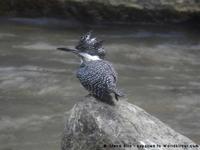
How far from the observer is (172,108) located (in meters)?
6.73

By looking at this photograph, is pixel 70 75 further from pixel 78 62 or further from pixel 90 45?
pixel 90 45

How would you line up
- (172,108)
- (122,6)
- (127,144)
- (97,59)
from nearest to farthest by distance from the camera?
(127,144) < (97,59) < (172,108) < (122,6)

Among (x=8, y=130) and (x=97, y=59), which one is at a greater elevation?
(x=97, y=59)

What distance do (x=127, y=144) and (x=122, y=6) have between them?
19.4 feet

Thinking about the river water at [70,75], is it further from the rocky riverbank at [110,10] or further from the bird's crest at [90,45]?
the bird's crest at [90,45]

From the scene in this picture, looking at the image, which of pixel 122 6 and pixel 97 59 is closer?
pixel 97 59

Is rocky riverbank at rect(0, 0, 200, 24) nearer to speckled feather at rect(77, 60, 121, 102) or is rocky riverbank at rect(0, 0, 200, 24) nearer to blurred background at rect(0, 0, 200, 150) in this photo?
blurred background at rect(0, 0, 200, 150)

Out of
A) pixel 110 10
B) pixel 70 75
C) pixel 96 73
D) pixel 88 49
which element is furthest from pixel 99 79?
pixel 110 10

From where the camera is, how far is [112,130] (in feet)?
13.0

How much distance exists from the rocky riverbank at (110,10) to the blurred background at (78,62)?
0.06 ft

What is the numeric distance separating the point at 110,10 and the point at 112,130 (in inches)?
231

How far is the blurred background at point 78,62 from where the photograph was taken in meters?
6.27

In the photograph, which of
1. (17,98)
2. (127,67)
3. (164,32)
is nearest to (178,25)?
(164,32)

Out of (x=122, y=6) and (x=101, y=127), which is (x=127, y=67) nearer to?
(x=122, y=6)
